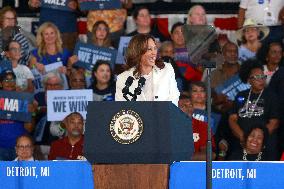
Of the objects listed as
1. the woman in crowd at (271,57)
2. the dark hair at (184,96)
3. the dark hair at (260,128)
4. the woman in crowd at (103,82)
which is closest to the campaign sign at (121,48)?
the woman in crowd at (103,82)

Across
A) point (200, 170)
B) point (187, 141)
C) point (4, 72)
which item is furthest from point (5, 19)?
point (187, 141)

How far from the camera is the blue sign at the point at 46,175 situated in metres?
8.69

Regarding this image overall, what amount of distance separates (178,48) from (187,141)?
18.7ft

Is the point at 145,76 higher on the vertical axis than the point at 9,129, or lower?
higher

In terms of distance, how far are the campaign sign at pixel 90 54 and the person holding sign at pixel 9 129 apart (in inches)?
38.2

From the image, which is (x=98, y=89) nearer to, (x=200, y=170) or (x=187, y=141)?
(x=200, y=170)

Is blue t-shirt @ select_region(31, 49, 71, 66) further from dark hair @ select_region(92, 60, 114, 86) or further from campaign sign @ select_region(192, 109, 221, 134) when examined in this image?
campaign sign @ select_region(192, 109, 221, 134)

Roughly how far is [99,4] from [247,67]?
8.05ft

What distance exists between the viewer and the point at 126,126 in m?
6.36

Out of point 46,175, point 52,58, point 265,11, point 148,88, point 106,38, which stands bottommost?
point 46,175

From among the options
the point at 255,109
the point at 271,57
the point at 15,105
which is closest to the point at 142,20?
the point at 271,57

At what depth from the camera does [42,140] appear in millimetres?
11812

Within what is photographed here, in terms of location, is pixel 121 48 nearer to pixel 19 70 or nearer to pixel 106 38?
pixel 106 38

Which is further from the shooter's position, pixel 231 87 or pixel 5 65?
pixel 5 65
